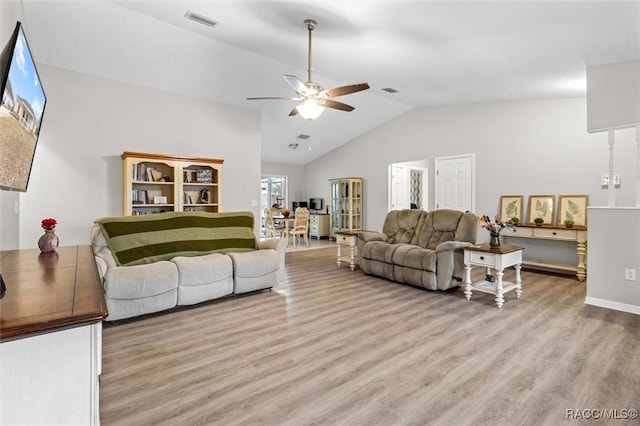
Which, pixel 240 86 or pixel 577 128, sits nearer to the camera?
pixel 577 128

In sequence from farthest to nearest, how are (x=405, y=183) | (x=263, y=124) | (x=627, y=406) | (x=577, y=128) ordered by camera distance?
(x=405, y=183)
(x=263, y=124)
(x=577, y=128)
(x=627, y=406)

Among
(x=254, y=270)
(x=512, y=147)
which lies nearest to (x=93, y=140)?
(x=254, y=270)

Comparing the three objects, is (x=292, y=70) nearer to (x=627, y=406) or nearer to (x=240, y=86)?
(x=240, y=86)

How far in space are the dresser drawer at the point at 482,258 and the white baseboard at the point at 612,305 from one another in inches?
46.0

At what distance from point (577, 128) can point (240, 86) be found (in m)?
5.39

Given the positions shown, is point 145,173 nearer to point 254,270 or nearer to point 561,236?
point 254,270

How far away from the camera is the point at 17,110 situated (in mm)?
1916

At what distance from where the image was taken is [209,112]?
598cm

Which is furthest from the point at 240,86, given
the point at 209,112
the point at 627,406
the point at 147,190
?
the point at 627,406

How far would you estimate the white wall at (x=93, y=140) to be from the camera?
4516 millimetres

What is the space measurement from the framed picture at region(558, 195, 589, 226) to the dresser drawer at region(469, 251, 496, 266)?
2409mm

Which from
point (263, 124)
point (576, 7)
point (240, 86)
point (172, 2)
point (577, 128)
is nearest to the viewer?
point (576, 7)

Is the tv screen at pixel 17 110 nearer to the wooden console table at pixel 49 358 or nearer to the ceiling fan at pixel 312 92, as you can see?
the wooden console table at pixel 49 358

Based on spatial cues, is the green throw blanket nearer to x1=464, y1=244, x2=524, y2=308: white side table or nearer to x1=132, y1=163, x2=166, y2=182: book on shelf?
x1=132, y1=163, x2=166, y2=182: book on shelf
